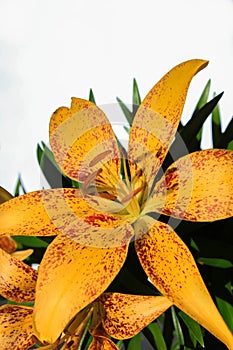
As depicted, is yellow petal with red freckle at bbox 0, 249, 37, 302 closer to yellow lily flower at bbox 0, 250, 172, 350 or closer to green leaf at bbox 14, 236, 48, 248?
yellow lily flower at bbox 0, 250, 172, 350

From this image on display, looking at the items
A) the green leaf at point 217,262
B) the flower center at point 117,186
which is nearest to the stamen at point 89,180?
the flower center at point 117,186

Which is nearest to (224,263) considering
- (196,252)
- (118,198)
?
(196,252)

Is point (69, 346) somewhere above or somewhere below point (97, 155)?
below

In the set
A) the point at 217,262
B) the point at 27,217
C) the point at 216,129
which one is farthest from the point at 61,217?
the point at 216,129

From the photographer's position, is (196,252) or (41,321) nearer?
(41,321)

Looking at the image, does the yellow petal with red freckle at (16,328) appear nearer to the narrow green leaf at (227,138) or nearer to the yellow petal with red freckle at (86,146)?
the yellow petal with red freckle at (86,146)

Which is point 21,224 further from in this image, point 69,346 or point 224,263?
point 224,263

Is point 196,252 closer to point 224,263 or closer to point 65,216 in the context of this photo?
point 224,263
